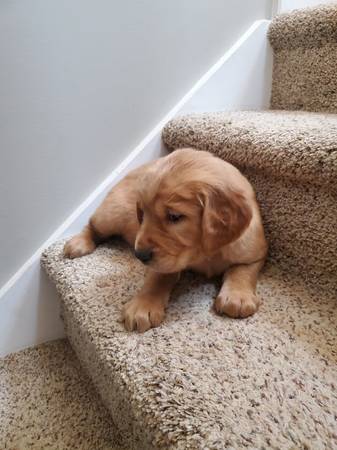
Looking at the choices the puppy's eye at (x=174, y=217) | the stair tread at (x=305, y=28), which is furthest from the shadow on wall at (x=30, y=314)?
the stair tread at (x=305, y=28)

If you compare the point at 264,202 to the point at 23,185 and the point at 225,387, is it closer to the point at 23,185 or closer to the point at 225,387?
the point at 225,387

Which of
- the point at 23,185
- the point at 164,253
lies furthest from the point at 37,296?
the point at 164,253

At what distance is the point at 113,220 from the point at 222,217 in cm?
50

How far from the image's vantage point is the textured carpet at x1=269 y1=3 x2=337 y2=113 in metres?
1.25

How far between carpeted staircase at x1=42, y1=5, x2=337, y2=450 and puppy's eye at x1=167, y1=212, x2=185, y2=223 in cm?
21

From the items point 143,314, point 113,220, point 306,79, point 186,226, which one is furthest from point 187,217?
point 306,79

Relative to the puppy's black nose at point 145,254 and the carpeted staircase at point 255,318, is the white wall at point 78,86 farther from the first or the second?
the puppy's black nose at point 145,254

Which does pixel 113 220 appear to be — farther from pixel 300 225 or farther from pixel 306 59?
pixel 306 59

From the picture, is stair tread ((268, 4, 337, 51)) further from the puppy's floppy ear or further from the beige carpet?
the puppy's floppy ear

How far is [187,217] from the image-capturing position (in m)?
0.80

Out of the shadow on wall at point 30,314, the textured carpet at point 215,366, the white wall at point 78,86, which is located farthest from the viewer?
the shadow on wall at point 30,314

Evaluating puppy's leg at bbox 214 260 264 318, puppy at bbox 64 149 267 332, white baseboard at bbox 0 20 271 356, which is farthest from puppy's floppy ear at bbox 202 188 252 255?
white baseboard at bbox 0 20 271 356

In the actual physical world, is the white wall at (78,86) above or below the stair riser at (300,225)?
above

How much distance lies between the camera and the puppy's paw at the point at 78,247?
1.14m
